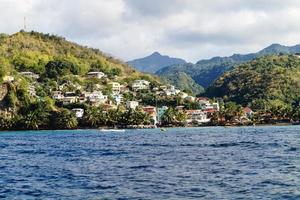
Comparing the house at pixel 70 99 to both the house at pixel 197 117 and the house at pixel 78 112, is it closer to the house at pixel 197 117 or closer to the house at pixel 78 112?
the house at pixel 78 112

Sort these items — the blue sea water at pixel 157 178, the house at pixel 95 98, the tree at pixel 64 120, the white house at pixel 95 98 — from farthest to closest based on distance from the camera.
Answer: the white house at pixel 95 98
the house at pixel 95 98
the tree at pixel 64 120
the blue sea water at pixel 157 178

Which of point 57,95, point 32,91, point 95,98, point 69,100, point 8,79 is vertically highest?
point 8,79

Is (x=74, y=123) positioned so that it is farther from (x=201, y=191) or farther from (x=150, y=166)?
(x=201, y=191)

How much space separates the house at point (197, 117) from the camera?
598 feet

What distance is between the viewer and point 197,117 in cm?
18500

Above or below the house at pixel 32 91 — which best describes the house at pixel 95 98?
below

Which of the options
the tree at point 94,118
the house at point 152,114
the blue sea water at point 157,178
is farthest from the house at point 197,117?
the blue sea water at point 157,178

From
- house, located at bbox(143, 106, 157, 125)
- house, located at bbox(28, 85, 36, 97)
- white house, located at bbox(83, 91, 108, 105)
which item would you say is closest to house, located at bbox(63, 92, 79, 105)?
white house, located at bbox(83, 91, 108, 105)

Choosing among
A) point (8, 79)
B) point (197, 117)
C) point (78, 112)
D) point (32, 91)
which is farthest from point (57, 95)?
point (197, 117)

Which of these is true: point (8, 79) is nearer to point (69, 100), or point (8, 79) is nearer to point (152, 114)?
point (69, 100)

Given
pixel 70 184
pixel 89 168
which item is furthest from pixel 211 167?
pixel 70 184

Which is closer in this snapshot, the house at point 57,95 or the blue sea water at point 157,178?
the blue sea water at point 157,178

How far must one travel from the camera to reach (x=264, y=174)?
3356cm

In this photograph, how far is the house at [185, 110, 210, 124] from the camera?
182 metres
